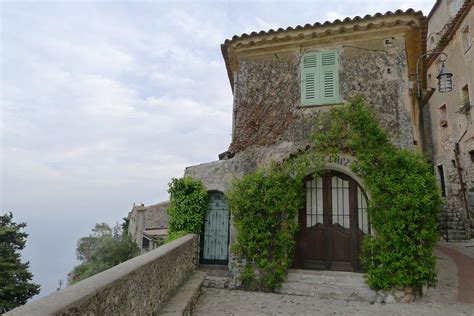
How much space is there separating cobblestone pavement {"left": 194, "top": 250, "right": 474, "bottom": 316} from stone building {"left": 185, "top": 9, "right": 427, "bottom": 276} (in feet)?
2.82

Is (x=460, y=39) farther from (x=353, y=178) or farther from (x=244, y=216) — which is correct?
(x=244, y=216)

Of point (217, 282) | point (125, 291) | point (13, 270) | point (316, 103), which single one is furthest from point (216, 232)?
point (13, 270)

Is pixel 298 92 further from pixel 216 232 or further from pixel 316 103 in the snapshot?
pixel 216 232

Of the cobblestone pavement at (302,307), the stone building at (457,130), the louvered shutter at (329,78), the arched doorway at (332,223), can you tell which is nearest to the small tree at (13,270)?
the cobblestone pavement at (302,307)

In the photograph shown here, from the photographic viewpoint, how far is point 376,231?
6.50 m

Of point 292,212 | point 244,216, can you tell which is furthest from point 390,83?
point 244,216

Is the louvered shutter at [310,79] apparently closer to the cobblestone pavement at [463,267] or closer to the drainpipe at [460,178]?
the cobblestone pavement at [463,267]

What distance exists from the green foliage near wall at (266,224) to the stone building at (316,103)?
541 mm

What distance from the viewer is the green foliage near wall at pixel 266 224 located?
6824 mm

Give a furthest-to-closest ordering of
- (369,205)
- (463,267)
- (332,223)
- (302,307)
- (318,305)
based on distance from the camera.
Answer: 1. (463,267)
2. (332,223)
3. (369,205)
4. (318,305)
5. (302,307)

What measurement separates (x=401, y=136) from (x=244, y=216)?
3888 mm

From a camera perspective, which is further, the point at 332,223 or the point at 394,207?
the point at 332,223

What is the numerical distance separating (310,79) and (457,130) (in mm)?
11844

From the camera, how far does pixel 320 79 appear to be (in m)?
7.61
